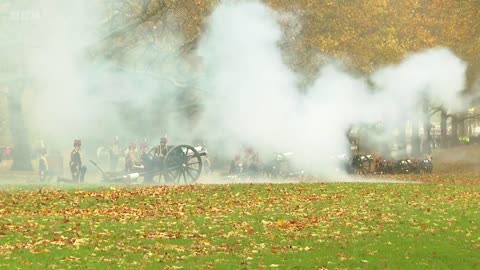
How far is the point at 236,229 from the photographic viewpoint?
22031 millimetres

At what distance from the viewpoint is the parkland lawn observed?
17672mm

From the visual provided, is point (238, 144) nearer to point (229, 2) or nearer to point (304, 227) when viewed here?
point (229, 2)

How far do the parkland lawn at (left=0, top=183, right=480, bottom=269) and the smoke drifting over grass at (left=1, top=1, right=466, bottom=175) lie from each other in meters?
10.9

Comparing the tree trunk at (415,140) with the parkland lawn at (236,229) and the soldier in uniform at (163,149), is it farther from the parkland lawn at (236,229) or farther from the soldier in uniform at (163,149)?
the parkland lawn at (236,229)

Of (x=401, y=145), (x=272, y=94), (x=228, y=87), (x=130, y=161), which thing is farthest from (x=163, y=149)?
(x=401, y=145)

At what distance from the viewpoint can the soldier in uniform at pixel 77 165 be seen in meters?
42.4

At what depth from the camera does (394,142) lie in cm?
6312

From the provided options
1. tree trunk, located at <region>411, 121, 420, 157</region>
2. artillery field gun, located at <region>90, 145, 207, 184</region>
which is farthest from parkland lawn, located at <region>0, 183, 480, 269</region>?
tree trunk, located at <region>411, 121, 420, 157</region>

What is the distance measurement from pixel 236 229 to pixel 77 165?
22016mm

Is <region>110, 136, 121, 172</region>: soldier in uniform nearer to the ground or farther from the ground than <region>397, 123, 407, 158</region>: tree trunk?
nearer to the ground

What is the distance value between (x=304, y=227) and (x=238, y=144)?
23698mm

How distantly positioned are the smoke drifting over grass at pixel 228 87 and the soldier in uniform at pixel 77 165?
124 inches

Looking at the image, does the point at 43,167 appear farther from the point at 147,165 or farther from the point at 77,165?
the point at 147,165

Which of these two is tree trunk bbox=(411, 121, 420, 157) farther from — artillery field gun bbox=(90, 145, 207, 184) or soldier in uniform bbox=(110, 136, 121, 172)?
artillery field gun bbox=(90, 145, 207, 184)
